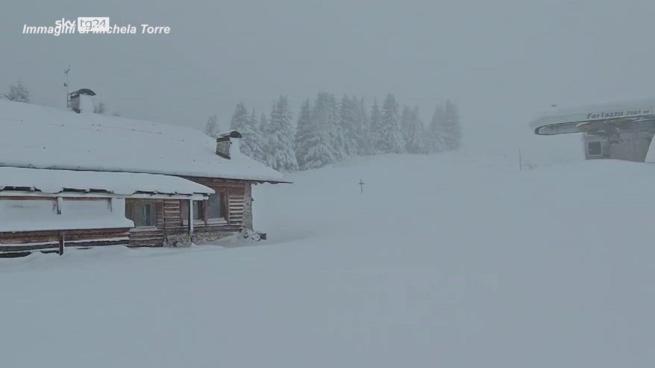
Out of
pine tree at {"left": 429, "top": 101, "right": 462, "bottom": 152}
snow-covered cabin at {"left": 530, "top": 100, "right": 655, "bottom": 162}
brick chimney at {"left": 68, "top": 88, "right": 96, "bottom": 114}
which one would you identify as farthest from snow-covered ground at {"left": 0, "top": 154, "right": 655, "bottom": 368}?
pine tree at {"left": 429, "top": 101, "right": 462, "bottom": 152}

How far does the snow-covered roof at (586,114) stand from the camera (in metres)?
26.7

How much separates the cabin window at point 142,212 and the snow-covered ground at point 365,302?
6.49ft

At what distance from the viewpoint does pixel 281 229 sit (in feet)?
78.7

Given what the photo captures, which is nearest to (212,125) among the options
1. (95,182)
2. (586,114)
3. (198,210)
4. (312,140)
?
(312,140)

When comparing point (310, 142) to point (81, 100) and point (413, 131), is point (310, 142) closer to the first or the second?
point (413, 131)

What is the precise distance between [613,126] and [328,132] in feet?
114

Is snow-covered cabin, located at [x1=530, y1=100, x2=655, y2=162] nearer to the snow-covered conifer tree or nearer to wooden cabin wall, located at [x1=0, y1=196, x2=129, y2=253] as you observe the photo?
wooden cabin wall, located at [x1=0, y1=196, x2=129, y2=253]

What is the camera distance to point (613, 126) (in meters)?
28.6

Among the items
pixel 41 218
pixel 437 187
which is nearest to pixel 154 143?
pixel 41 218

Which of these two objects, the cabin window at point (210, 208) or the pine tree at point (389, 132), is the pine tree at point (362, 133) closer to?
the pine tree at point (389, 132)

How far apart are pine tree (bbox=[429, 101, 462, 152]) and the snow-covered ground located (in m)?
62.5

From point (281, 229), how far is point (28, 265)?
13.2 meters

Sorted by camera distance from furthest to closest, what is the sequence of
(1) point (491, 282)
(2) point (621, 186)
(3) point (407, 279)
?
(2) point (621, 186)
(3) point (407, 279)
(1) point (491, 282)

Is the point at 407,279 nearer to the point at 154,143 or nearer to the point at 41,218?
the point at 41,218
